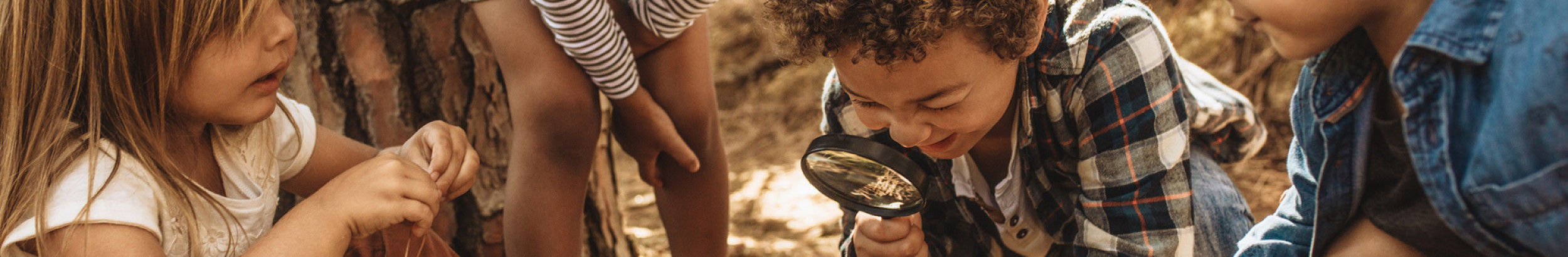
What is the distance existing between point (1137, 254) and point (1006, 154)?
0.34 m

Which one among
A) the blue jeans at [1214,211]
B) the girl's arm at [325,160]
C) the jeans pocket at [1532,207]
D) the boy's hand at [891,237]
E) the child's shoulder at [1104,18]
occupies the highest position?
the jeans pocket at [1532,207]

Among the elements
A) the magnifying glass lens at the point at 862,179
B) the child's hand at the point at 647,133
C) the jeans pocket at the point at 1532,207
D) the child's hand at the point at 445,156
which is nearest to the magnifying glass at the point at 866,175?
the magnifying glass lens at the point at 862,179

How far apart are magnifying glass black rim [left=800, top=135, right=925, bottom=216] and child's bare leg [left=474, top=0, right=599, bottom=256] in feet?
1.37

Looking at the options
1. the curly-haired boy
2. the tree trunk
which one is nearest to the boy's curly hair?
the curly-haired boy

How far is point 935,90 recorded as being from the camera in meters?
1.26

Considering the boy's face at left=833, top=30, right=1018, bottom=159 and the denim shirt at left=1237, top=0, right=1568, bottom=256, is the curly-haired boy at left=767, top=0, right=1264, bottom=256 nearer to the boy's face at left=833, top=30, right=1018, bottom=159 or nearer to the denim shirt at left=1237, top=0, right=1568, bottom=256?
the boy's face at left=833, top=30, right=1018, bottom=159

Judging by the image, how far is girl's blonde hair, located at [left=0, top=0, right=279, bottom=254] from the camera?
1134 millimetres

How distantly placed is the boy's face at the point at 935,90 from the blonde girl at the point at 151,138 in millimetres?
622

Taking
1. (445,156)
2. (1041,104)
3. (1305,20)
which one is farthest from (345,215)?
(1305,20)

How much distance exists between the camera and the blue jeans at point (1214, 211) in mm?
1563

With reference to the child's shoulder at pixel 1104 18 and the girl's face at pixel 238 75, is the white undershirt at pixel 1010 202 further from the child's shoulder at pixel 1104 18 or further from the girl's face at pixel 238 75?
the girl's face at pixel 238 75

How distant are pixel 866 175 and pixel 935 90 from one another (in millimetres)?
227

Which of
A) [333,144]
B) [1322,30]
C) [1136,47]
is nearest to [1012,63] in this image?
[1136,47]

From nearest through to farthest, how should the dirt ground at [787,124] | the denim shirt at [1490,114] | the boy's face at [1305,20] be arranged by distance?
1. the denim shirt at [1490,114]
2. the boy's face at [1305,20]
3. the dirt ground at [787,124]
